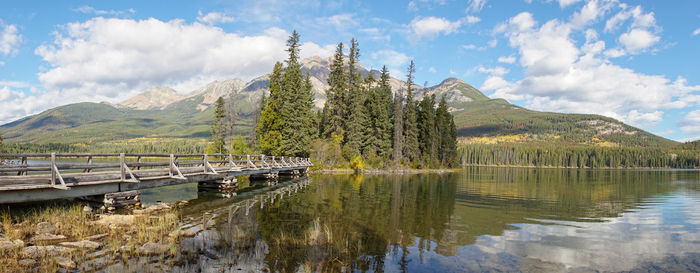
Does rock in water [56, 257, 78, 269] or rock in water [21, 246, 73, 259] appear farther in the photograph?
rock in water [21, 246, 73, 259]

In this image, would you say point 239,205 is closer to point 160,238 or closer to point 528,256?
point 160,238

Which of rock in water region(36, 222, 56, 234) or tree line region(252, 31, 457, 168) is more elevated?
tree line region(252, 31, 457, 168)

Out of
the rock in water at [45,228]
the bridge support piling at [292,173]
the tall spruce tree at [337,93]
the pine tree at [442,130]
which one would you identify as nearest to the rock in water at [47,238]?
the rock in water at [45,228]

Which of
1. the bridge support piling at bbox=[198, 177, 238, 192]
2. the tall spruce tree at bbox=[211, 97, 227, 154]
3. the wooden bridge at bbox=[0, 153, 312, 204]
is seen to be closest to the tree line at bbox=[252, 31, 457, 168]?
the tall spruce tree at bbox=[211, 97, 227, 154]

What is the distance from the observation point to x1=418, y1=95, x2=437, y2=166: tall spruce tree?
2960 inches

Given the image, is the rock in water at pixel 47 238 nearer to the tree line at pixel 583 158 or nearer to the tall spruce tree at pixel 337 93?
the tall spruce tree at pixel 337 93

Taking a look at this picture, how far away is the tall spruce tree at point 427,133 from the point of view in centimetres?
7519

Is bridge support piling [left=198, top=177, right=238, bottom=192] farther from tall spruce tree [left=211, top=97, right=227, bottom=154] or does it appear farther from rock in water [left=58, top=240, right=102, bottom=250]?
tall spruce tree [left=211, top=97, right=227, bottom=154]

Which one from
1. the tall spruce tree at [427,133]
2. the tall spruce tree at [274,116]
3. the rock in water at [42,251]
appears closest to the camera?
the rock in water at [42,251]

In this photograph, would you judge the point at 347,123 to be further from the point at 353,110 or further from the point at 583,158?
the point at 583,158

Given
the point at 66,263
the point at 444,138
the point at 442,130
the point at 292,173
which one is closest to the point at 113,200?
the point at 66,263

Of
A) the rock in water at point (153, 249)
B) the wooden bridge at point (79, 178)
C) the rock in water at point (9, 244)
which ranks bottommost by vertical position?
the rock in water at point (153, 249)

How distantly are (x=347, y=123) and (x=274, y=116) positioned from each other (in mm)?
15107

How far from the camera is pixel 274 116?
4831 centimetres
